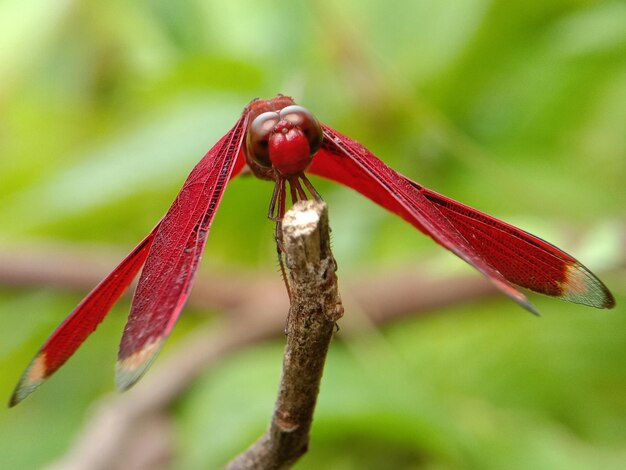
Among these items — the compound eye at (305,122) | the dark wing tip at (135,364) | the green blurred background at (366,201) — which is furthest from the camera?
the green blurred background at (366,201)

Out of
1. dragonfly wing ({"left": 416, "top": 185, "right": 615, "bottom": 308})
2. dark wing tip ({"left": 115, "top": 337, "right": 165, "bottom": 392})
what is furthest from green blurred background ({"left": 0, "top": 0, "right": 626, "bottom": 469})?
dark wing tip ({"left": 115, "top": 337, "right": 165, "bottom": 392})

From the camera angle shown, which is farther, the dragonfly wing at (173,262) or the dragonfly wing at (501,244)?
the dragonfly wing at (501,244)

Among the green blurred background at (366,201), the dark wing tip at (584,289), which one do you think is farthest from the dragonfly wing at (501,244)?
the green blurred background at (366,201)

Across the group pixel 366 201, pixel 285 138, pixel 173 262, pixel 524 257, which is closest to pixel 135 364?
pixel 173 262

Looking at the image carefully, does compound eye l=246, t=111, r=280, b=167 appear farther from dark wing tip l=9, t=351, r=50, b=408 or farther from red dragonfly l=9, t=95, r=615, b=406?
dark wing tip l=9, t=351, r=50, b=408

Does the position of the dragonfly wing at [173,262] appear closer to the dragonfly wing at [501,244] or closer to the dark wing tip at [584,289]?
the dragonfly wing at [501,244]

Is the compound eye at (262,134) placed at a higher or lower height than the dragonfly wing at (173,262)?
higher

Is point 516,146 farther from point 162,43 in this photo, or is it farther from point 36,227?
point 36,227
